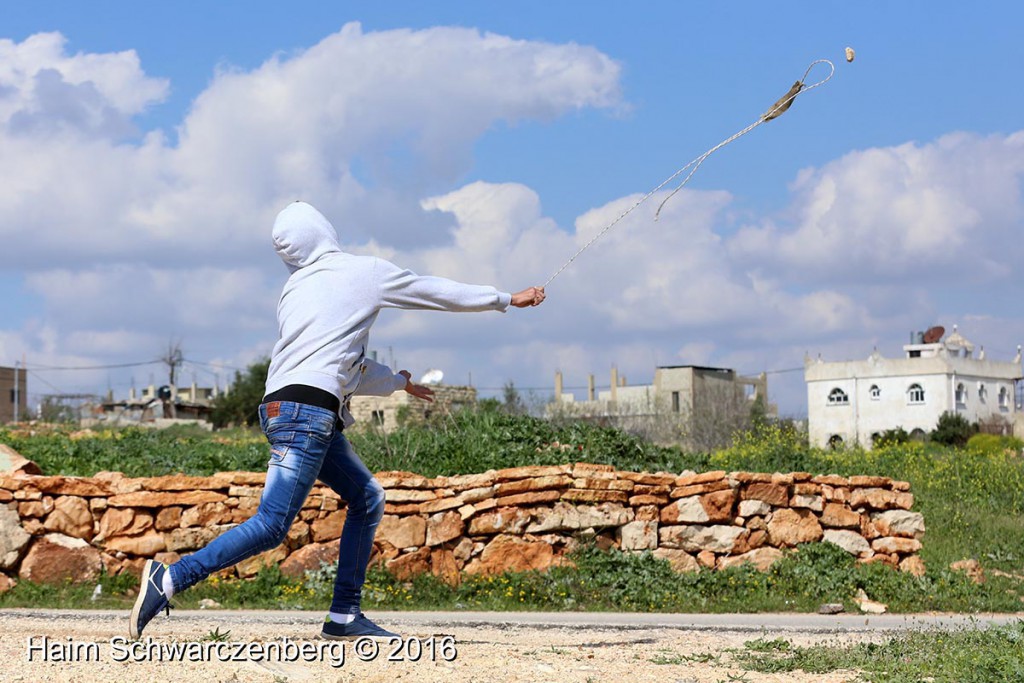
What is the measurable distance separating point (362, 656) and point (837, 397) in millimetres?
76137

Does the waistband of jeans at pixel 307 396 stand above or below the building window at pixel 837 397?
below

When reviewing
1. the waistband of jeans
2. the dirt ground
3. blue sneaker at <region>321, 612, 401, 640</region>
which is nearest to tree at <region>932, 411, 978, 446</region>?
the dirt ground

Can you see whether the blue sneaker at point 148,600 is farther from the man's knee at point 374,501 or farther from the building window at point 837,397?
the building window at point 837,397

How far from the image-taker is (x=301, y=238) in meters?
5.63

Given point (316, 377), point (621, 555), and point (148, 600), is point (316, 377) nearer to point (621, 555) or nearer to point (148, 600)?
point (148, 600)

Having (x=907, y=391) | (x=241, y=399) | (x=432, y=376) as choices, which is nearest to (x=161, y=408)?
(x=241, y=399)

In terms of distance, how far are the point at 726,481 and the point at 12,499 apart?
6564 millimetres

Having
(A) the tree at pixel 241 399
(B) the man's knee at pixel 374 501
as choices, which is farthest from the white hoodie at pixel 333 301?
(A) the tree at pixel 241 399

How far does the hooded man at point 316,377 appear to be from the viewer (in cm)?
524

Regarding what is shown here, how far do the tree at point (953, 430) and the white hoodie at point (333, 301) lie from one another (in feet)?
197

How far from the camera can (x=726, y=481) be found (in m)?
11.6

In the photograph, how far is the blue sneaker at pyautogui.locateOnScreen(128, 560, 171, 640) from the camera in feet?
16.8

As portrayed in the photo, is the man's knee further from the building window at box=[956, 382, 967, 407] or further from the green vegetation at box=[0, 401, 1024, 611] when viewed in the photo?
the building window at box=[956, 382, 967, 407]

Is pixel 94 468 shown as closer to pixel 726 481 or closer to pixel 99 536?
pixel 99 536
